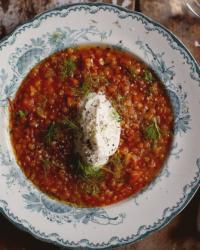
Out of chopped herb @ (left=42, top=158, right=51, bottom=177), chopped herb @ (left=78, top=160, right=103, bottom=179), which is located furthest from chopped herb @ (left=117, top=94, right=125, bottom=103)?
chopped herb @ (left=42, top=158, right=51, bottom=177)

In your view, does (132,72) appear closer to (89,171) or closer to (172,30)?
(172,30)

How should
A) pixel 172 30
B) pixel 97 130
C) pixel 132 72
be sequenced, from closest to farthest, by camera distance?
pixel 97 130, pixel 132 72, pixel 172 30

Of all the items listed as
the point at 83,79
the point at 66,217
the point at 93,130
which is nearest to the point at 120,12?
the point at 83,79

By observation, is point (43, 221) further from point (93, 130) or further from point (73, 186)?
point (93, 130)

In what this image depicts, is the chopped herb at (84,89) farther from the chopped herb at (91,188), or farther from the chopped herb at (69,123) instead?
the chopped herb at (91,188)

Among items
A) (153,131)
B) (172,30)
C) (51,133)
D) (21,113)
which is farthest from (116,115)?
(172,30)

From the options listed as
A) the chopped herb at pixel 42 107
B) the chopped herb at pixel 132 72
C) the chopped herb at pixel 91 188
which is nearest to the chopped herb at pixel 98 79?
the chopped herb at pixel 132 72
